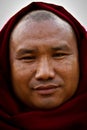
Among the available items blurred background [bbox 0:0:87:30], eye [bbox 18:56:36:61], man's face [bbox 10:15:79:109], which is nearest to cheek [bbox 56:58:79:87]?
man's face [bbox 10:15:79:109]

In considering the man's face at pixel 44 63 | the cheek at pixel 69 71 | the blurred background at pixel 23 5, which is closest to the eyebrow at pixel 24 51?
the man's face at pixel 44 63

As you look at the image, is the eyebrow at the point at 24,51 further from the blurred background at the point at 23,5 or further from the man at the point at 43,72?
the blurred background at the point at 23,5

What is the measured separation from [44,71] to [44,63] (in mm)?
45

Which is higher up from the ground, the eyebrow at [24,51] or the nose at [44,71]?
the eyebrow at [24,51]

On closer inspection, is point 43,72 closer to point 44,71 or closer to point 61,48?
point 44,71

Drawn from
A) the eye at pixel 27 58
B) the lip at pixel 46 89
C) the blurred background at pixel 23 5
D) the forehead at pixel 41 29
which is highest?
the blurred background at pixel 23 5

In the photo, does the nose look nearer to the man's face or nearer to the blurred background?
the man's face

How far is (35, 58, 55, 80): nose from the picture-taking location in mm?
1468

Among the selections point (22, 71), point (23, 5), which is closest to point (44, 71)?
point (22, 71)

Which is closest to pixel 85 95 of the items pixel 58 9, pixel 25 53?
pixel 25 53

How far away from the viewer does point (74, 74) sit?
156cm

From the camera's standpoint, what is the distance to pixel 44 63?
1.50 metres

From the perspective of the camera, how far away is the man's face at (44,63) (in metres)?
1.50

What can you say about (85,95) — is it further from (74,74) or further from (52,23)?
(52,23)
